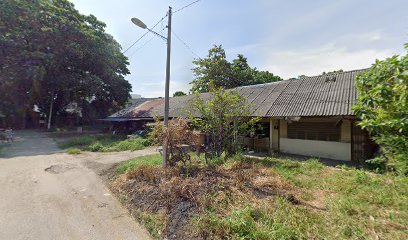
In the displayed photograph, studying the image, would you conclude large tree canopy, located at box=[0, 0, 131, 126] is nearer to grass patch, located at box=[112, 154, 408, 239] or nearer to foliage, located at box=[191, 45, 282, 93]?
foliage, located at box=[191, 45, 282, 93]

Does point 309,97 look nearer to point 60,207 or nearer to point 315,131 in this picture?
point 315,131

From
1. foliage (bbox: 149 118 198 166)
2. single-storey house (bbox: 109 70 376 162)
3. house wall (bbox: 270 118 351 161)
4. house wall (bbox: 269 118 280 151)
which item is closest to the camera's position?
foliage (bbox: 149 118 198 166)

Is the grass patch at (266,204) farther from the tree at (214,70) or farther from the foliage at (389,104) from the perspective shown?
the tree at (214,70)

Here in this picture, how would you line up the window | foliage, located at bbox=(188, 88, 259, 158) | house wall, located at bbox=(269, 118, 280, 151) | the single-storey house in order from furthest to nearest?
1. house wall, located at bbox=(269, 118, 280, 151)
2. the window
3. the single-storey house
4. foliage, located at bbox=(188, 88, 259, 158)

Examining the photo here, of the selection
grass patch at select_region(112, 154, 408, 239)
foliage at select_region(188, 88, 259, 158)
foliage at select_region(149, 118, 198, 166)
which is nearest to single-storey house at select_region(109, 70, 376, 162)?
foliage at select_region(149, 118, 198, 166)

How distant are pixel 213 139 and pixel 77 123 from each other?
95.5 feet

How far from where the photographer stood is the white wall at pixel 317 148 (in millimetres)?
8797

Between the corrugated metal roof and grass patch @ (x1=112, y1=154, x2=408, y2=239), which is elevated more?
the corrugated metal roof

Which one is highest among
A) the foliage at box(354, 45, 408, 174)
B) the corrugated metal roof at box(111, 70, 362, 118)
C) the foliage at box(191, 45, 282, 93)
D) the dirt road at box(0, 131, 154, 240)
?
the foliage at box(191, 45, 282, 93)

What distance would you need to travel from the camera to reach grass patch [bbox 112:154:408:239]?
10.6 feet

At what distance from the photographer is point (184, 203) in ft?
14.1

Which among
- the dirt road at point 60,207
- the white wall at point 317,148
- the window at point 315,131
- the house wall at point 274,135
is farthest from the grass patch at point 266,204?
the house wall at point 274,135

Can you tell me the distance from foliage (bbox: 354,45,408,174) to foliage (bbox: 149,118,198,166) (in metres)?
4.46

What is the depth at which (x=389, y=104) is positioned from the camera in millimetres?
2855
